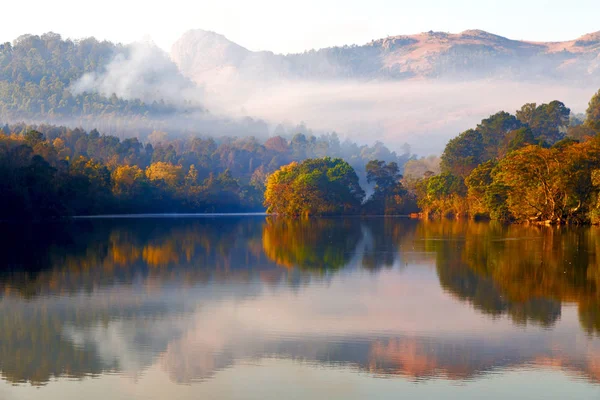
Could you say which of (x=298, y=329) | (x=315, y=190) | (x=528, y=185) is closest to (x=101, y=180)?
(x=315, y=190)

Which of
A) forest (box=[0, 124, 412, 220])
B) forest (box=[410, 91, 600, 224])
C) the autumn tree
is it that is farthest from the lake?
the autumn tree

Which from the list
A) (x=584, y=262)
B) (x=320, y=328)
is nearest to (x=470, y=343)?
(x=320, y=328)

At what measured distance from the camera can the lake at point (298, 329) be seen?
35.8ft

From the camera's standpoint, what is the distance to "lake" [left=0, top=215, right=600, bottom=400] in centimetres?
1091

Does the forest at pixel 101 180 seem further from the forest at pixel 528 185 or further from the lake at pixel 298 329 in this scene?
the lake at pixel 298 329

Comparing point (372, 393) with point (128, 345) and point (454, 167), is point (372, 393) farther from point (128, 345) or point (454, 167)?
point (454, 167)

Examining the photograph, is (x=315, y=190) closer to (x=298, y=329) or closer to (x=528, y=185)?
(x=528, y=185)

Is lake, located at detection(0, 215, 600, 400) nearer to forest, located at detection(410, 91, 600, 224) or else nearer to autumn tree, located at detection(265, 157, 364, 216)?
forest, located at detection(410, 91, 600, 224)

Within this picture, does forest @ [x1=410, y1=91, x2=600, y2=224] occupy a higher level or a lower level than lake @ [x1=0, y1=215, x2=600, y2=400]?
higher

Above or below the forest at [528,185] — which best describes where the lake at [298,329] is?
below

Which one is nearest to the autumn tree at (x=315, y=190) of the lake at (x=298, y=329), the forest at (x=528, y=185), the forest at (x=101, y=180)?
the forest at (x=528, y=185)

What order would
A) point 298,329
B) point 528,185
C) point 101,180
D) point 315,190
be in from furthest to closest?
point 315,190
point 101,180
point 528,185
point 298,329

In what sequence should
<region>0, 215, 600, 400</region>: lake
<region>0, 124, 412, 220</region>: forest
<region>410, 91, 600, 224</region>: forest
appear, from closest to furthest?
1. <region>0, 215, 600, 400</region>: lake
2. <region>410, 91, 600, 224</region>: forest
3. <region>0, 124, 412, 220</region>: forest

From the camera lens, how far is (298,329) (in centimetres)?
1462
